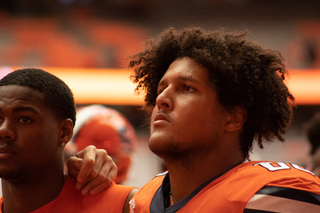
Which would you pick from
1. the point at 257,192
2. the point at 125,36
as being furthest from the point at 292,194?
the point at 125,36

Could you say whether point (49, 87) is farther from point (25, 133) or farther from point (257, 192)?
point (257, 192)

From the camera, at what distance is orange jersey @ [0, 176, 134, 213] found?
212 cm

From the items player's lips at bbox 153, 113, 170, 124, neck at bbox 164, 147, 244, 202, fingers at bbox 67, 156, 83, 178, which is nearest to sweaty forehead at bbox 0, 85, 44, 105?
fingers at bbox 67, 156, 83, 178

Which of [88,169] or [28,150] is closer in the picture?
[28,150]

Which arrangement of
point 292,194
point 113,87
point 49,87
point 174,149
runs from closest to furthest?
point 292,194 → point 174,149 → point 49,87 → point 113,87

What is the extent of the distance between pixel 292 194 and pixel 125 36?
42.2 ft

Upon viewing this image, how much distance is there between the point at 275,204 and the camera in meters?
1.69

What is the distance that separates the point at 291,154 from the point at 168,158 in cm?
993

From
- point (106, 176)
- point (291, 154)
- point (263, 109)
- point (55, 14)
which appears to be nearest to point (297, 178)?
point (263, 109)

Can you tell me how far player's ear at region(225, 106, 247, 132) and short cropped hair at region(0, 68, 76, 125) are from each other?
78 centimetres

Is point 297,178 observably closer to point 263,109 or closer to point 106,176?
point 263,109

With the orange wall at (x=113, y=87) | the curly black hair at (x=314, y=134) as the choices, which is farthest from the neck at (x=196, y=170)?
the orange wall at (x=113, y=87)

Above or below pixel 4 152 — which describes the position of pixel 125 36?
above

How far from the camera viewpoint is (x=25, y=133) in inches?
79.3
